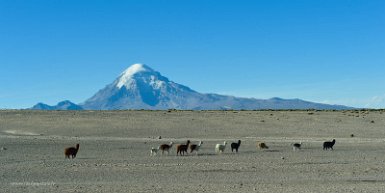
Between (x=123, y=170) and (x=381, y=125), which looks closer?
(x=123, y=170)

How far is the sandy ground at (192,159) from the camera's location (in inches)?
742

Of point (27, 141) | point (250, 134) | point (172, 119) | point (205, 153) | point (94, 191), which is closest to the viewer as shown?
point (94, 191)

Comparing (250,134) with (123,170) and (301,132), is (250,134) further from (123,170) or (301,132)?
(123,170)

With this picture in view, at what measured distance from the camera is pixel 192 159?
1065 inches

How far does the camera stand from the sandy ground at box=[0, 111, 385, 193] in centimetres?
1884

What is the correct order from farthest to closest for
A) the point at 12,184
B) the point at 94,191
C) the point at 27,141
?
the point at 27,141 → the point at 12,184 → the point at 94,191

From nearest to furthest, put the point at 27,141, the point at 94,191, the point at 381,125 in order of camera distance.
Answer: the point at 94,191
the point at 27,141
the point at 381,125

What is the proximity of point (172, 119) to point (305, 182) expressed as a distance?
111 ft

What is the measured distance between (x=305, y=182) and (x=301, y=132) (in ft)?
82.8

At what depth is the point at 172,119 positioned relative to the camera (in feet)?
173

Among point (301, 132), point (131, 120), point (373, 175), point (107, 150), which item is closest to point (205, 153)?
point (107, 150)

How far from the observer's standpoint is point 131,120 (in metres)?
51.5

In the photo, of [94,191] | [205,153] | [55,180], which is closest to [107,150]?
[205,153]

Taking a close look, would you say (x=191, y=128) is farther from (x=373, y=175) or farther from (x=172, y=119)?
(x=373, y=175)
